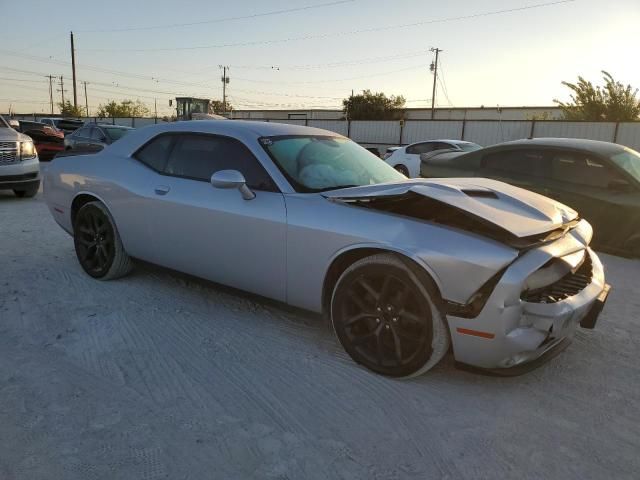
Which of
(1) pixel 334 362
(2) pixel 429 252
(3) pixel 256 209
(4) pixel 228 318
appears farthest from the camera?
(4) pixel 228 318

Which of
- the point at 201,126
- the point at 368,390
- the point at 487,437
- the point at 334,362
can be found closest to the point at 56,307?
the point at 201,126

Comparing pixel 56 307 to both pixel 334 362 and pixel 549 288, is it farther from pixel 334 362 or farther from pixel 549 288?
pixel 549 288

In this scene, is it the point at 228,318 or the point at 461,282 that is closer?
the point at 461,282

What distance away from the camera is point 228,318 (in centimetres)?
356

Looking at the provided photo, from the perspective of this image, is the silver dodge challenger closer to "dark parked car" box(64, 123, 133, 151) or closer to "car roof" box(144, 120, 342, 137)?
"car roof" box(144, 120, 342, 137)

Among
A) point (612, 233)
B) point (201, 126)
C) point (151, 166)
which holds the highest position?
point (201, 126)

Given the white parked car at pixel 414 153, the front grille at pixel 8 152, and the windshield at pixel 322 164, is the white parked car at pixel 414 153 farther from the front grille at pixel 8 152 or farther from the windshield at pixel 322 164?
the windshield at pixel 322 164

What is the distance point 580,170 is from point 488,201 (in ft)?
12.2

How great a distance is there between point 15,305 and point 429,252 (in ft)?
10.3

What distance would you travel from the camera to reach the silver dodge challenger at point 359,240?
8.06 feet

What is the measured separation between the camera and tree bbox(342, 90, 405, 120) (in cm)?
5531

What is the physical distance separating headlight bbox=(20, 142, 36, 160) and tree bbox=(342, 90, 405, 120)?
4829 cm

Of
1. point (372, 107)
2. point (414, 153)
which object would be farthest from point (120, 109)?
point (414, 153)

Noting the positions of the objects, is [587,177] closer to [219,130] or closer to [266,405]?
[219,130]
